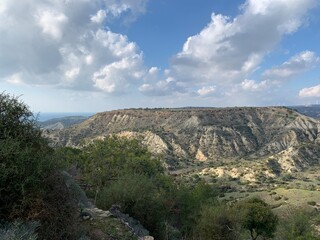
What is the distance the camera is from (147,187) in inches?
1134

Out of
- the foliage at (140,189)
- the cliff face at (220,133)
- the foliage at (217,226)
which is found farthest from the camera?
the cliff face at (220,133)

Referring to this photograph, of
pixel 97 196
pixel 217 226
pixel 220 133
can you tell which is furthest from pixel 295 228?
pixel 220 133

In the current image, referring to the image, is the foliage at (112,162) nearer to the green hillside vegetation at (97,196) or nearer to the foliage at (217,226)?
the green hillside vegetation at (97,196)

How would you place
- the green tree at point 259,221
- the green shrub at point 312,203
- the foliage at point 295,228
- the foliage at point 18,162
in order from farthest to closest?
the green shrub at point 312,203 < the foliage at point 295,228 < the green tree at point 259,221 < the foliage at point 18,162

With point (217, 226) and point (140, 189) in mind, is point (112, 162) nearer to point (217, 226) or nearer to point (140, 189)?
point (140, 189)

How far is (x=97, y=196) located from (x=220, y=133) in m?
124

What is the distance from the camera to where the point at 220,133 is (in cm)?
15212

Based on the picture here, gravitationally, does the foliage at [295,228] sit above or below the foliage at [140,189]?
below

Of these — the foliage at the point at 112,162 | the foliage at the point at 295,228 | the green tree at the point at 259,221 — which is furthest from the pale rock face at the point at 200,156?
the green tree at the point at 259,221

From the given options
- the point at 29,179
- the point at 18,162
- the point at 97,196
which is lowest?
the point at 97,196

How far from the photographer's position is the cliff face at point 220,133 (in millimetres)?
137875

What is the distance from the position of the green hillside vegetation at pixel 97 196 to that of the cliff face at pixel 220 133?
79.3 meters

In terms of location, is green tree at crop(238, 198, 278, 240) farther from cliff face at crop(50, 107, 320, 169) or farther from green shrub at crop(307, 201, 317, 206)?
cliff face at crop(50, 107, 320, 169)

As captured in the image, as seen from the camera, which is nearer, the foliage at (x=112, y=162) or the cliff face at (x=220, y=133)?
the foliage at (x=112, y=162)
